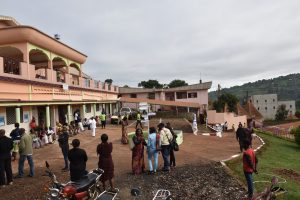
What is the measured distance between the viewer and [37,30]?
56.6 ft

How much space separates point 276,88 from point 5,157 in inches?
6946

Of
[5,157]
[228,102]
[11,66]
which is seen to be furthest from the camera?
[228,102]

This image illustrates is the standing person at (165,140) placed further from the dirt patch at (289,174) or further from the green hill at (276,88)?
the green hill at (276,88)

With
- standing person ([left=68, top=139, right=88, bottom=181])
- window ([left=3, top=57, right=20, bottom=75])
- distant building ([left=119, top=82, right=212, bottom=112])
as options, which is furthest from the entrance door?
distant building ([left=119, top=82, right=212, bottom=112])

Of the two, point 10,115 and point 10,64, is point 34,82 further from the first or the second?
point 10,115

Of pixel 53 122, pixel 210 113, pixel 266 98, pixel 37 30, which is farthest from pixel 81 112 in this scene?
pixel 266 98

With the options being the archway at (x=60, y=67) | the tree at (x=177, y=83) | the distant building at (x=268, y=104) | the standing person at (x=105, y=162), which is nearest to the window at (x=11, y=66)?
the archway at (x=60, y=67)

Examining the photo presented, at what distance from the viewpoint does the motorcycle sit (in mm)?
6047

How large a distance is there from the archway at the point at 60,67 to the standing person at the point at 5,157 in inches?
516

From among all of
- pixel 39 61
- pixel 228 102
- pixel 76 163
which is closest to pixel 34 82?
pixel 39 61

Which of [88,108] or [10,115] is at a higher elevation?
[88,108]

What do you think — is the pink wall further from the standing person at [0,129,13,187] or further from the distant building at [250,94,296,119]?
the distant building at [250,94,296,119]

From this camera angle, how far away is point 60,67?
27062mm

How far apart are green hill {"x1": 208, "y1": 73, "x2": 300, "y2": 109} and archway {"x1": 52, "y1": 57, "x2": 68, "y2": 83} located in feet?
447
